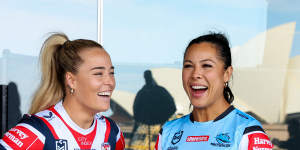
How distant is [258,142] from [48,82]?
1.17 meters

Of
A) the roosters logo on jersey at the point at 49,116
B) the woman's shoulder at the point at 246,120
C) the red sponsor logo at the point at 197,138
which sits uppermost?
the woman's shoulder at the point at 246,120

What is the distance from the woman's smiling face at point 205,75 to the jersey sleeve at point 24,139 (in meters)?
0.75

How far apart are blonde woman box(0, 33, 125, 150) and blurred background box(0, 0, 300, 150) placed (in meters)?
1.49

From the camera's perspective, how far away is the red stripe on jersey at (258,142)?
1378 mm

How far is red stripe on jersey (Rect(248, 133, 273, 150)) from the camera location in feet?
4.52

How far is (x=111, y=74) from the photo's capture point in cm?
189

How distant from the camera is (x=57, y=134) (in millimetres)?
1776

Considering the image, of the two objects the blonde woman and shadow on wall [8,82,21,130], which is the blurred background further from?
the blonde woman

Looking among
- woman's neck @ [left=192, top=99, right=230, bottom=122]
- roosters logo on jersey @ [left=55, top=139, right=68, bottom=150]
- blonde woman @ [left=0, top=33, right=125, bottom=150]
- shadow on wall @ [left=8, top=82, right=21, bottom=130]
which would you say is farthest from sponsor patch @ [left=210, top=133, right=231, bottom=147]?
shadow on wall @ [left=8, top=82, right=21, bottom=130]

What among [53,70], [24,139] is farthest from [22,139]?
[53,70]

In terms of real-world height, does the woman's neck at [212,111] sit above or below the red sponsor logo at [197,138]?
above

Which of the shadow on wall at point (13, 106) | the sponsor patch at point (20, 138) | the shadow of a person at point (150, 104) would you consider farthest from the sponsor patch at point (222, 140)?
the shadow on wall at point (13, 106)

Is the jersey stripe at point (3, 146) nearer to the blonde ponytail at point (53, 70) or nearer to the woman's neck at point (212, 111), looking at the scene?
the blonde ponytail at point (53, 70)

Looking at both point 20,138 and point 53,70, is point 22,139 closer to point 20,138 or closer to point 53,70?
point 20,138
